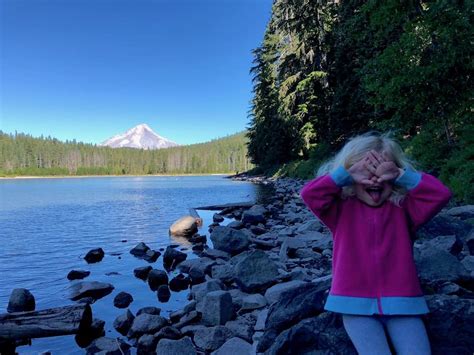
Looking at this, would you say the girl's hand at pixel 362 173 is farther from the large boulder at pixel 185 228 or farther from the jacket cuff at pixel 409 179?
the large boulder at pixel 185 228

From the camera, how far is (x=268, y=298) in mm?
6086

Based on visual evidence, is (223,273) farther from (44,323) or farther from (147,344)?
(44,323)

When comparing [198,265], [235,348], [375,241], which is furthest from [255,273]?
[375,241]

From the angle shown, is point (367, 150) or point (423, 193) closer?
point (423, 193)

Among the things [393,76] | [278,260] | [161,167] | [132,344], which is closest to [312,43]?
[393,76]

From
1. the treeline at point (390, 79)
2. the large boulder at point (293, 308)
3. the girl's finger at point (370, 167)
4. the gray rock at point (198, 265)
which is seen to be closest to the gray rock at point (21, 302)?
the gray rock at point (198, 265)

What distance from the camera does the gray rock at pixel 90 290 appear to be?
7744mm

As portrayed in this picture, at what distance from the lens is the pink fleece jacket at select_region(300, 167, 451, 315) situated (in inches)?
105

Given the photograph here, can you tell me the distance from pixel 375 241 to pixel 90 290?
6873mm

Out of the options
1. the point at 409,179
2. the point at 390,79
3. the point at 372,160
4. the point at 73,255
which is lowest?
the point at 73,255

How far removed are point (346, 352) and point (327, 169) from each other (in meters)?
1.56

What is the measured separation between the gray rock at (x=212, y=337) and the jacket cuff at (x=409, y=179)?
3.43 m

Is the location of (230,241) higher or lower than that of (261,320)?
higher

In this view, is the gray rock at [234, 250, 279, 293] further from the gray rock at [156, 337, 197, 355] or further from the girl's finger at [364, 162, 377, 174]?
the girl's finger at [364, 162, 377, 174]
